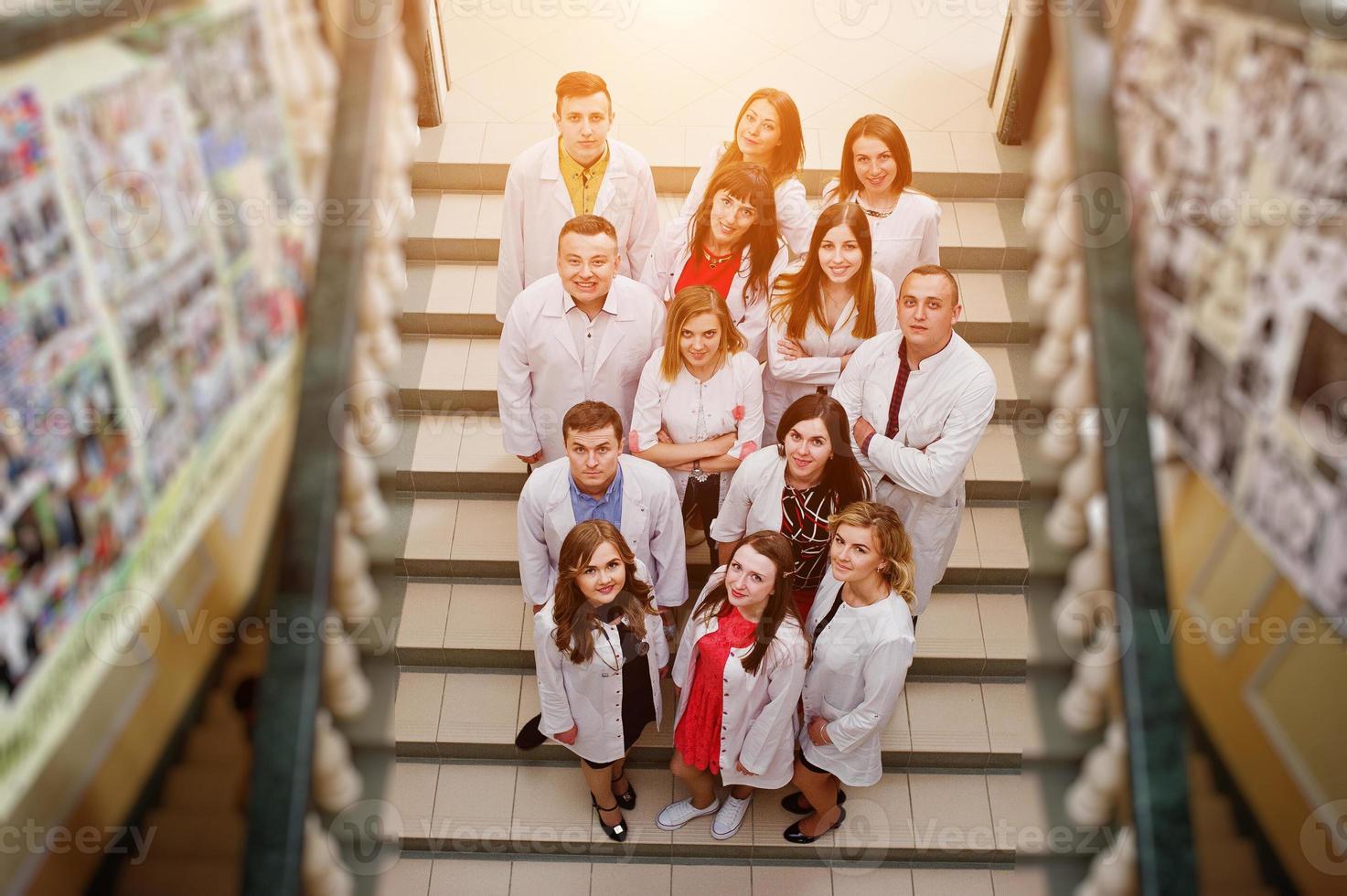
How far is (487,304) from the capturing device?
18.0 ft

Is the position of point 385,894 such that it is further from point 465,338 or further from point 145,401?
point 145,401

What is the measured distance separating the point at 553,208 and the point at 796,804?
2667 millimetres

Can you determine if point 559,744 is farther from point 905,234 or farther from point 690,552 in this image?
point 905,234

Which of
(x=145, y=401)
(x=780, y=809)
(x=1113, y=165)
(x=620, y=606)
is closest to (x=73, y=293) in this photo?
(x=145, y=401)

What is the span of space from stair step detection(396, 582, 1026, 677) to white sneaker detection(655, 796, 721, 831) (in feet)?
2.88

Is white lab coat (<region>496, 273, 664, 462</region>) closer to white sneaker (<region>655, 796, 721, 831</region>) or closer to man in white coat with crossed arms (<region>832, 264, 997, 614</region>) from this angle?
man in white coat with crossed arms (<region>832, 264, 997, 614</region>)

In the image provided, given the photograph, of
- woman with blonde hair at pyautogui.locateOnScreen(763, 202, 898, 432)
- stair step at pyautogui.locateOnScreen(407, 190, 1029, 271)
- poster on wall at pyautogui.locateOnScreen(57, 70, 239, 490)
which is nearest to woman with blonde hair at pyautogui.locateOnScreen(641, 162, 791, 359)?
woman with blonde hair at pyautogui.locateOnScreen(763, 202, 898, 432)

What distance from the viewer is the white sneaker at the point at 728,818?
14.2ft

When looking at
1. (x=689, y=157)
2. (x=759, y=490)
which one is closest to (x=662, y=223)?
(x=689, y=157)

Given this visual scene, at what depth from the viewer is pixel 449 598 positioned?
4883 mm

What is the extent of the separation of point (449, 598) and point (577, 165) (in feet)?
6.50

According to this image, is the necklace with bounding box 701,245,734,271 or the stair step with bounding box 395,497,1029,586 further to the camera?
the stair step with bounding box 395,497,1029,586

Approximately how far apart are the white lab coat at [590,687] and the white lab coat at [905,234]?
5.72 feet

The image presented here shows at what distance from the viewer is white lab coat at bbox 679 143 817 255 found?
4.46 meters
